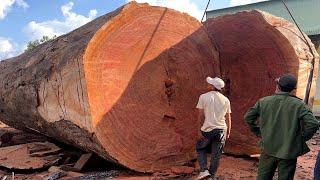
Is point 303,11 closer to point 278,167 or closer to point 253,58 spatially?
point 253,58

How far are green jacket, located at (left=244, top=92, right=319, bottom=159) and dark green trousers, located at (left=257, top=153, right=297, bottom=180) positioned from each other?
8cm

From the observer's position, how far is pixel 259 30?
5.62 metres

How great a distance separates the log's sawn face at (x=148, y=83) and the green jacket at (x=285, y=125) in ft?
5.53

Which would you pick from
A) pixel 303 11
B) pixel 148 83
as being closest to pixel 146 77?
pixel 148 83

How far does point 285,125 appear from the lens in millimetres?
3816

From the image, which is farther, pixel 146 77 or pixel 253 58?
pixel 253 58

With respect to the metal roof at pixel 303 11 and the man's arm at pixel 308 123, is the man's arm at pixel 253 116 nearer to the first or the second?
the man's arm at pixel 308 123

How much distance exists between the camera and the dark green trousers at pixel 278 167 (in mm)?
3879

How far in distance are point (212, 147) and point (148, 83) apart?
1146 mm

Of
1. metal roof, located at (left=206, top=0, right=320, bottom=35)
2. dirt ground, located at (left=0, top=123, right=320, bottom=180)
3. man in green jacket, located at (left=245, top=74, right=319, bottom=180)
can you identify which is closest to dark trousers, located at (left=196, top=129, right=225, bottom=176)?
dirt ground, located at (left=0, top=123, right=320, bottom=180)

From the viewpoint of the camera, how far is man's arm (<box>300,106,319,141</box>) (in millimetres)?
3626

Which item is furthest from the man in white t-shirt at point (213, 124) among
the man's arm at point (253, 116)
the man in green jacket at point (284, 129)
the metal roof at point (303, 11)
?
the metal roof at point (303, 11)

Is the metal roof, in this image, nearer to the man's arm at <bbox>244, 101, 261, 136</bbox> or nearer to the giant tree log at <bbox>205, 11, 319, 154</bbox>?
the giant tree log at <bbox>205, 11, 319, 154</bbox>

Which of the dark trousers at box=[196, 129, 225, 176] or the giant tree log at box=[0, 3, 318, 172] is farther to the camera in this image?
the dark trousers at box=[196, 129, 225, 176]
